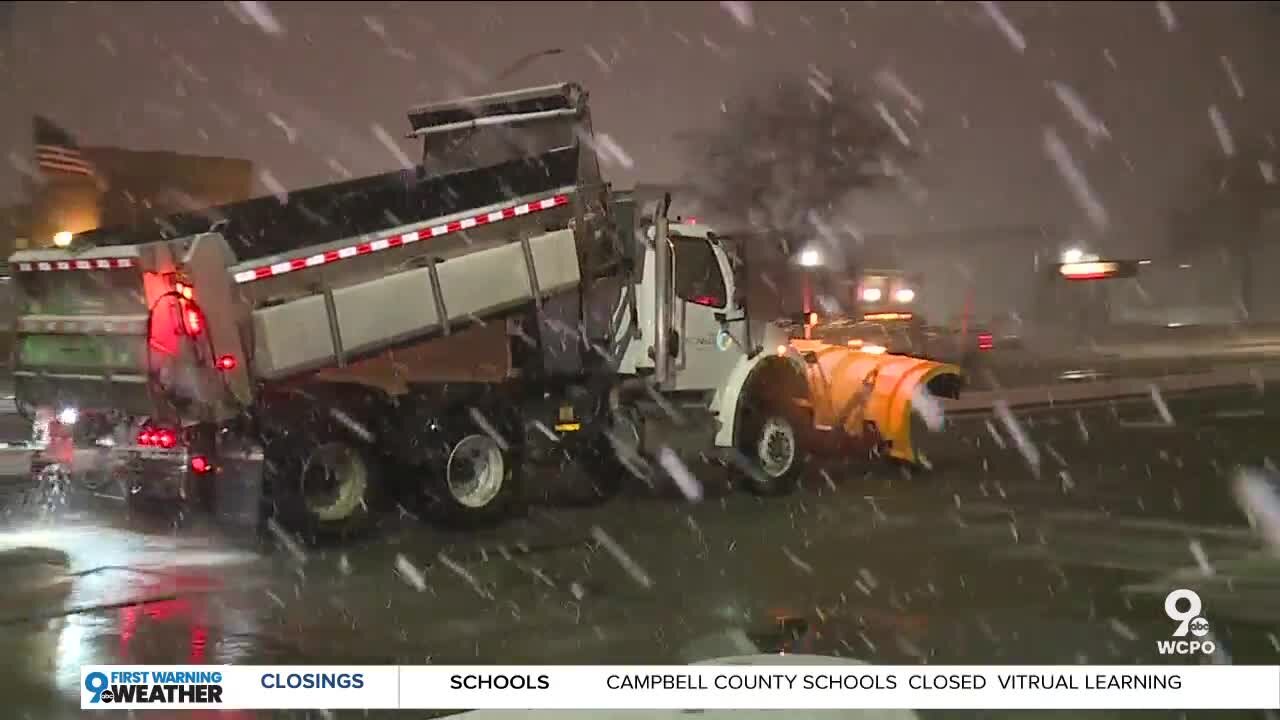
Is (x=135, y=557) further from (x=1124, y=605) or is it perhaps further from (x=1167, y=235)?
(x=1167, y=235)

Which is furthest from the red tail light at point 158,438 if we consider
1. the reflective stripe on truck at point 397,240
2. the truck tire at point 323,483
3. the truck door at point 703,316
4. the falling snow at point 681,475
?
the truck door at point 703,316

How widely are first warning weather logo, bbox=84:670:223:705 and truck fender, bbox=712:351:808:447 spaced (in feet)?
24.9

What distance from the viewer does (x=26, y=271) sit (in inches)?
385

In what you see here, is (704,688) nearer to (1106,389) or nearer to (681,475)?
(681,475)

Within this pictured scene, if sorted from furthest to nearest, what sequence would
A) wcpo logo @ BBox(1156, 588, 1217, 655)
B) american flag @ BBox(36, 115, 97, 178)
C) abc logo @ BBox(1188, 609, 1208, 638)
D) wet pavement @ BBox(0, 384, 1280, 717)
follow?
american flag @ BBox(36, 115, 97, 178) → wet pavement @ BBox(0, 384, 1280, 717) → abc logo @ BBox(1188, 609, 1208, 638) → wcpo logo @ BBox(1156, 588, 1217, 655)

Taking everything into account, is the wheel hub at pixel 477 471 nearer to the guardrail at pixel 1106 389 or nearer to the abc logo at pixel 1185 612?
the abc logo at pixel 1185 612

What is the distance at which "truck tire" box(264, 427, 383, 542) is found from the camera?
9.58 metres

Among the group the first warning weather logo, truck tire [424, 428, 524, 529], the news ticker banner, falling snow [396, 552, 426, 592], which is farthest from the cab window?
the first warning weather logo

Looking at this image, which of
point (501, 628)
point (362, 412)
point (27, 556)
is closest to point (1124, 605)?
point (501, 628)

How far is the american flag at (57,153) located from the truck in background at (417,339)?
73.3 ft

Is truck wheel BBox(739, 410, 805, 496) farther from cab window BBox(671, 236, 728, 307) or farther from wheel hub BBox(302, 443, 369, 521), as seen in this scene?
wheel hub BBox(302, 443, 369, 521)

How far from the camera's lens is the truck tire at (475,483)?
10.5 m

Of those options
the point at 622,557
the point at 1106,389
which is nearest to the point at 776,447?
the point at 622,557

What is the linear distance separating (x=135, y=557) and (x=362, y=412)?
1958 mm
